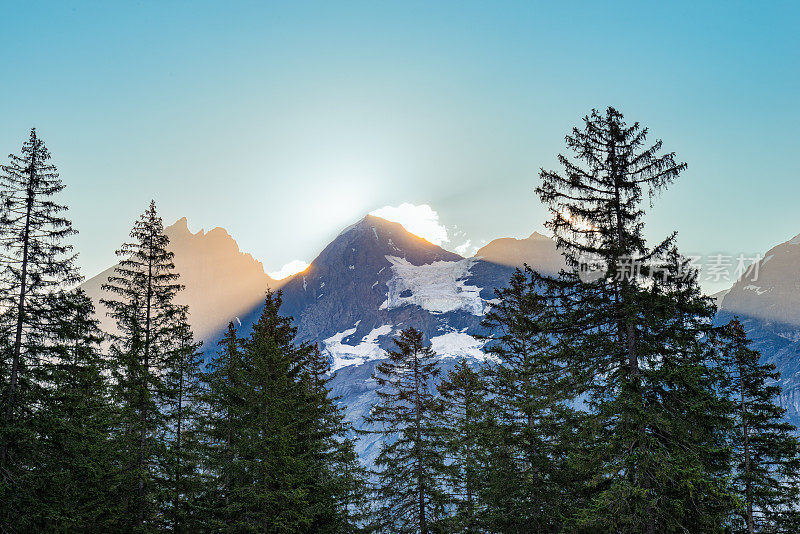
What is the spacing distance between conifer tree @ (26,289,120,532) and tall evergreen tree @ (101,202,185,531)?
0.76m

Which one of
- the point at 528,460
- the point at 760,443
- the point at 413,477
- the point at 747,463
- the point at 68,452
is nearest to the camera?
the point at 68,452

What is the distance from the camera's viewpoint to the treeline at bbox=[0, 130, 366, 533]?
17.5 metres

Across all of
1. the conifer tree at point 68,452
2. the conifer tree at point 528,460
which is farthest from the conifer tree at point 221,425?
the conifer tree at point 528,460

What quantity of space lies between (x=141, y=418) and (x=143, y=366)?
7.53 ft

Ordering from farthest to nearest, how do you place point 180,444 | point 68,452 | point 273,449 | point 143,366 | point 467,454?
1. point 467,454
2. point 180,444
3. point 143,366
4. point 273,449
5. point 68,452

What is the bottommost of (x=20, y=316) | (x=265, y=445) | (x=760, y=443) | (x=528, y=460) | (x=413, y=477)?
(x=413, y=477)

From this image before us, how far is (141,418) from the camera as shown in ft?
70.0

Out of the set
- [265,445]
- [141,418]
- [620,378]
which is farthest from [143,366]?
[620,378]

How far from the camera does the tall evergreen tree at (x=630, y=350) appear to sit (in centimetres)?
1260

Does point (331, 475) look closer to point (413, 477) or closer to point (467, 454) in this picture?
point (413, 477)

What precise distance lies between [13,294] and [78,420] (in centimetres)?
510

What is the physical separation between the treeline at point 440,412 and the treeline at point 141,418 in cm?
9

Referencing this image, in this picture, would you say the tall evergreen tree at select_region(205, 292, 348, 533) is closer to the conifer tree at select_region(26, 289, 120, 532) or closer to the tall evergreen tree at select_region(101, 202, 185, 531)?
the tall evergreen tree at select_region(101, 202, 185, 531)

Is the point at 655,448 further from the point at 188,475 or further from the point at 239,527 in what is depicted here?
the point at 188,475
